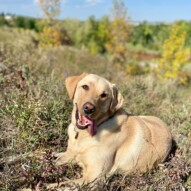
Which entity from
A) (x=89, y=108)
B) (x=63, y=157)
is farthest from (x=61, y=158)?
(x=89, y=108)

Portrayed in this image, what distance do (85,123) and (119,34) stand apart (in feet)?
41.4

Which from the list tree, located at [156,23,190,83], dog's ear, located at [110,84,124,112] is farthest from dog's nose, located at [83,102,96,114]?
tree, located at [156,23,190,83]

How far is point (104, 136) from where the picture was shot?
3832mm

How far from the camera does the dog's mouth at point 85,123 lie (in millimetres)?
3811

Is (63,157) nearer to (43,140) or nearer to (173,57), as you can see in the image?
(43,140)

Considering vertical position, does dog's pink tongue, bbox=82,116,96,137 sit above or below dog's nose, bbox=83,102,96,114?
below

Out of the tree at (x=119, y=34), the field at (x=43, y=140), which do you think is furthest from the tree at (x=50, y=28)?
the field at (x=43, y=140)

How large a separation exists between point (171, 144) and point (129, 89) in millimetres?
2354

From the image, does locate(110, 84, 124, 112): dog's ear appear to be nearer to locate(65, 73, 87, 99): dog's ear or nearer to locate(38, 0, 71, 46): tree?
locate(65, 73, 87, 99): dog's ear

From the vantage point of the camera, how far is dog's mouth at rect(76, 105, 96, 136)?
3811 millimetres

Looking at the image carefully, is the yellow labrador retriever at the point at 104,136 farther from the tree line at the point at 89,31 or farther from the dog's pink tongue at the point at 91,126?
the tree line at the point at 89,31

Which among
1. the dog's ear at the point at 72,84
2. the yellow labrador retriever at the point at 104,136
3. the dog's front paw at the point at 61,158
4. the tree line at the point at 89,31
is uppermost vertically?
the dog's ear at the point at 72,84

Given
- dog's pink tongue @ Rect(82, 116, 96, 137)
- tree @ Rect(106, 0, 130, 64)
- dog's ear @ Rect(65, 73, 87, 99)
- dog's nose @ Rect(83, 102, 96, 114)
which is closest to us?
dog's nose @ Rect(83, 102, 96, 114)

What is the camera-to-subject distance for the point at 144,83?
7.51m
